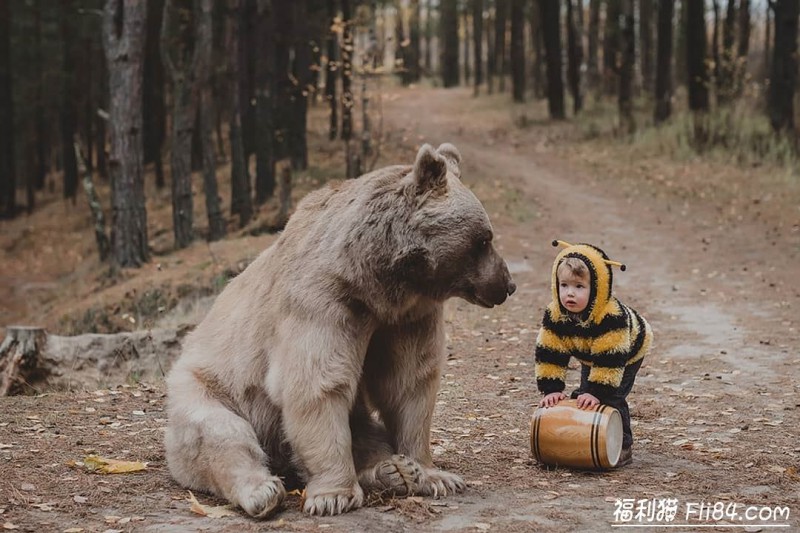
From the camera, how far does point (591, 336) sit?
17.9 ft

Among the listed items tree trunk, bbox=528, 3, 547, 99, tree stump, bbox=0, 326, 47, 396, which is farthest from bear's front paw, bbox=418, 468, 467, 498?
tree trunk, bbox=528, 3, 547, 99

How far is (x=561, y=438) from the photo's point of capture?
5.45 meters

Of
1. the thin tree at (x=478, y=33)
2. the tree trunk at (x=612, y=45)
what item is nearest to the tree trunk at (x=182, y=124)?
the tree trunk at (x=612, y=45)

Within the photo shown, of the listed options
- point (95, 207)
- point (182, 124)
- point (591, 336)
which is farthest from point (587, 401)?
point (95, 207)

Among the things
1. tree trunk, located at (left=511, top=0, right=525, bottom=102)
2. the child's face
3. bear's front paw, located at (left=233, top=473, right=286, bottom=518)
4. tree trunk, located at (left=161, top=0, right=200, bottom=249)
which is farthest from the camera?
tree trunk, located at (left=511, top=0, right=525, bottom=102)

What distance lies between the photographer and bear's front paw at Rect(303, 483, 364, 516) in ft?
15.2

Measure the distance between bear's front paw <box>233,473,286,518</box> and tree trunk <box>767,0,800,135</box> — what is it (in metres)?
20.0

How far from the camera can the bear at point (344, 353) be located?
470 centimetres

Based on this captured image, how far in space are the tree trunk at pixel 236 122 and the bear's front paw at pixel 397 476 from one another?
52.0 feet

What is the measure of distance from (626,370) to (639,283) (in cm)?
821

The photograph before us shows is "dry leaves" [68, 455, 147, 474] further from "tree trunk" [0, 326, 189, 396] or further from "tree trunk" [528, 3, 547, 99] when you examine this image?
"tree trunk" [528, 3, 547, 99]

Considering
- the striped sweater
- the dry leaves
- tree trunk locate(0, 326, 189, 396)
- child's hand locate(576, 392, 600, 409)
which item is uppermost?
the striped sweater

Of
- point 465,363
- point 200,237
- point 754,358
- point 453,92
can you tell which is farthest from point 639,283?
point 453,92

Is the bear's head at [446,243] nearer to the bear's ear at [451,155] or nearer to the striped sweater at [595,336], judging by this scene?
the bear's ear at [451,155]
